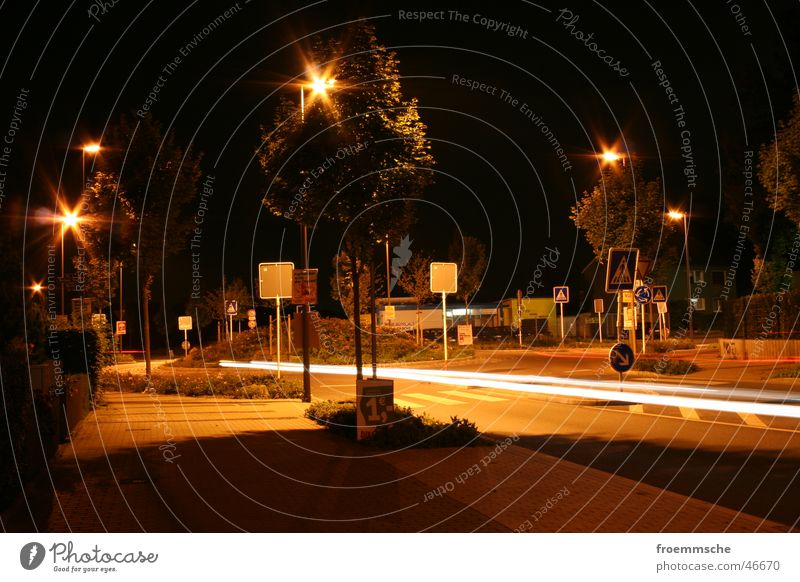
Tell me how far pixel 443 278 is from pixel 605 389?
1461 cm

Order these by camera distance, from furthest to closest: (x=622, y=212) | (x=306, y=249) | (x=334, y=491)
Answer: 1. (x=622, y=212)
2. (x=306, y=249)
3. (x=334, y=491)

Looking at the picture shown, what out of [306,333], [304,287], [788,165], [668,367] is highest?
[788,165]

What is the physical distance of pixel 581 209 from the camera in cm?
4397

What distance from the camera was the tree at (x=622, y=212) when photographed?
4147cm

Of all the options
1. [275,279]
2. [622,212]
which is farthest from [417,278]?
[275,279]

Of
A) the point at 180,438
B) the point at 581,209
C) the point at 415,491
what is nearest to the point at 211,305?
A: the point at 581,209

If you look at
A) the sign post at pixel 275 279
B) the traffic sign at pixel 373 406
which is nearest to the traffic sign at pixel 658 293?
the sign post at pixel 275 279

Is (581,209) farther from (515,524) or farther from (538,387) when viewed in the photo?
(515,524)

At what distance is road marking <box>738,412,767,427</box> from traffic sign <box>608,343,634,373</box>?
106 inches

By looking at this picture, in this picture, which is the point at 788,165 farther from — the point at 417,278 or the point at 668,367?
the point at 417,278

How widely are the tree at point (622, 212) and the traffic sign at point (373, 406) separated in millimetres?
27705

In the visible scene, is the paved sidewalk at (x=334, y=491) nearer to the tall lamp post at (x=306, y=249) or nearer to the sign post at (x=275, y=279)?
the tall lamp post at (x=306, y=249)

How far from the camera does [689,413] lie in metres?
18.8

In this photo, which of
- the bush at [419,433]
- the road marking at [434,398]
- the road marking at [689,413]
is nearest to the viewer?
the bush at [419,433]
